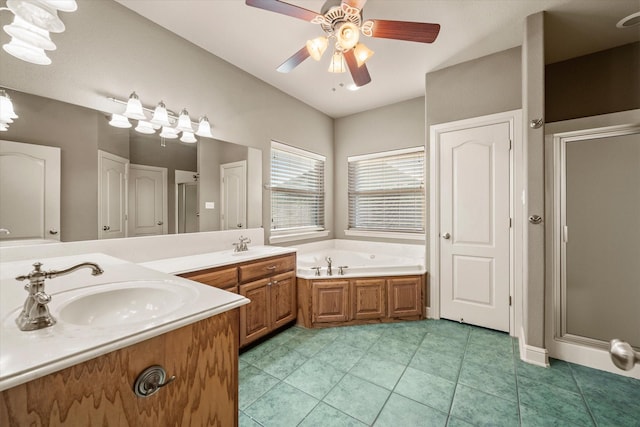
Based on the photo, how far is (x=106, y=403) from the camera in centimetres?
64

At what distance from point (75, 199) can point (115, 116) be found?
65 cm

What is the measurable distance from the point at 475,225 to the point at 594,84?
5.62ft

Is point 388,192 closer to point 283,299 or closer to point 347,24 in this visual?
point 283,299

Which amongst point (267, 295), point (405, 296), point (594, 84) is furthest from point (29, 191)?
point (594, 84)

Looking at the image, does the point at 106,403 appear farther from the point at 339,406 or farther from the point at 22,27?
the point at 22,27

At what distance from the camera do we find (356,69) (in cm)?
196

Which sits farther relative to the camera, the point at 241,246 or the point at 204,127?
the point at 241,246

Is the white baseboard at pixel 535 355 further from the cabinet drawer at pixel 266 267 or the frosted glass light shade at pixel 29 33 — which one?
the frosted glass light shade at pixel 29 33

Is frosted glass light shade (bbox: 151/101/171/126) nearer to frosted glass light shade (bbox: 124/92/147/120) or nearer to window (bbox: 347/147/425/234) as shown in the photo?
frosted glass light shade (bbox: 124/92/147/120)

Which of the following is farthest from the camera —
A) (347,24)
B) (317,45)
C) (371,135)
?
(371,135)

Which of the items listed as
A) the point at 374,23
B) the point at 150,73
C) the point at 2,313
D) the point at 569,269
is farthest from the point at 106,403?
the point at 569,269

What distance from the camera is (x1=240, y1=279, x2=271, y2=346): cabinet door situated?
2172 mm

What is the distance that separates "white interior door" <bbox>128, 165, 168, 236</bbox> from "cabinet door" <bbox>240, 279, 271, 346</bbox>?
2.82 feet

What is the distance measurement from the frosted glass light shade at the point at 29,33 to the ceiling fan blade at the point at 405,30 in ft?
6.08
